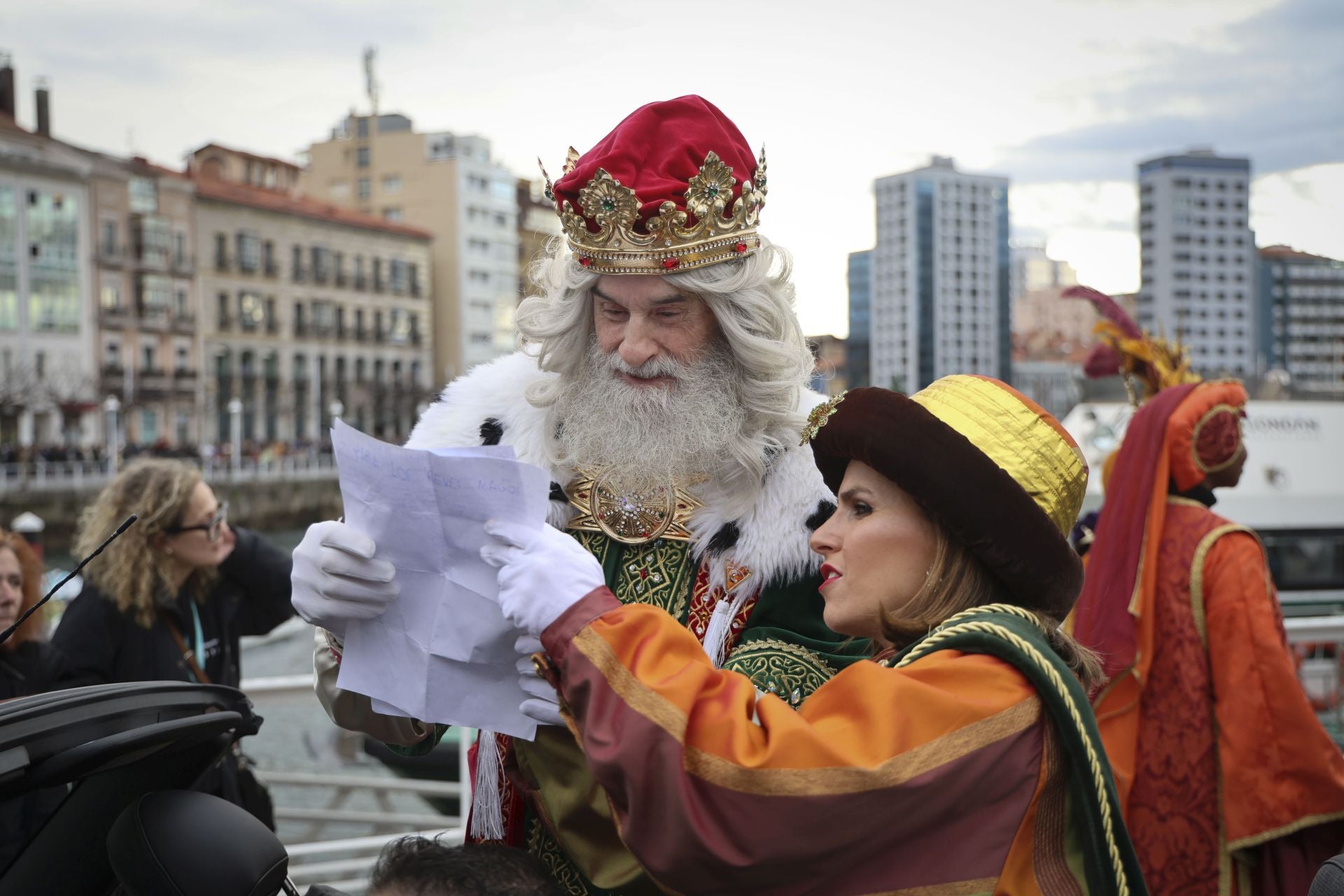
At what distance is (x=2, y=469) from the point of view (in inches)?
1357

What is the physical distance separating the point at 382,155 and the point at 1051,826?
65681mm

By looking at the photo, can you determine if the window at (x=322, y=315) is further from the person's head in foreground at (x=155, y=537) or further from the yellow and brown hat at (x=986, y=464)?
the yellow and brown hat at (x=986, y=464)

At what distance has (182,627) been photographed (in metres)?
3.80

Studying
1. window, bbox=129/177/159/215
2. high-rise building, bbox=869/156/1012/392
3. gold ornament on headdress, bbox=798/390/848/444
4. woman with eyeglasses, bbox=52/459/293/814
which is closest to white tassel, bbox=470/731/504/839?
gold ornament on headdress, bbox=798/390/848/444

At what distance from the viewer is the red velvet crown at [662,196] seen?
200 centimetres

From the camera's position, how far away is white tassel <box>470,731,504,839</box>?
1.96m

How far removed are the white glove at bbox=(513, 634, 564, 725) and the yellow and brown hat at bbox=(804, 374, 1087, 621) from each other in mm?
495

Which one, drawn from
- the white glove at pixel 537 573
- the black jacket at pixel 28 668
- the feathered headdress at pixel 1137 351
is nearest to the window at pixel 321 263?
the feathered headdress at pixel 1137 351

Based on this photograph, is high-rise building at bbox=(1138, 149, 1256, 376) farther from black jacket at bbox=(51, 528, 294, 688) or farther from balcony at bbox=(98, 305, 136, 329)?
balcony at bbox=(98, 305, 136, 329)

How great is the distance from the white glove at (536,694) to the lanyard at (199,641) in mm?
2638

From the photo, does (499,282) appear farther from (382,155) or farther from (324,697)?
(324,697)

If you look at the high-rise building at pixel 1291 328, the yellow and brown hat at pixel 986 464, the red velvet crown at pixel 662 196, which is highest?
the high-rise building at pixel 1291 328

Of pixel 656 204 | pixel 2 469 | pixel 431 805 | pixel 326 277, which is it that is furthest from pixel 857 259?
pixel 656 204

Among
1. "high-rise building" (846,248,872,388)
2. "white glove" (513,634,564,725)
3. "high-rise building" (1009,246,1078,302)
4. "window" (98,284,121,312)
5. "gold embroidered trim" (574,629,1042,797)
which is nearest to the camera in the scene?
"gold embroidered trim" (574,629,1042,797)
